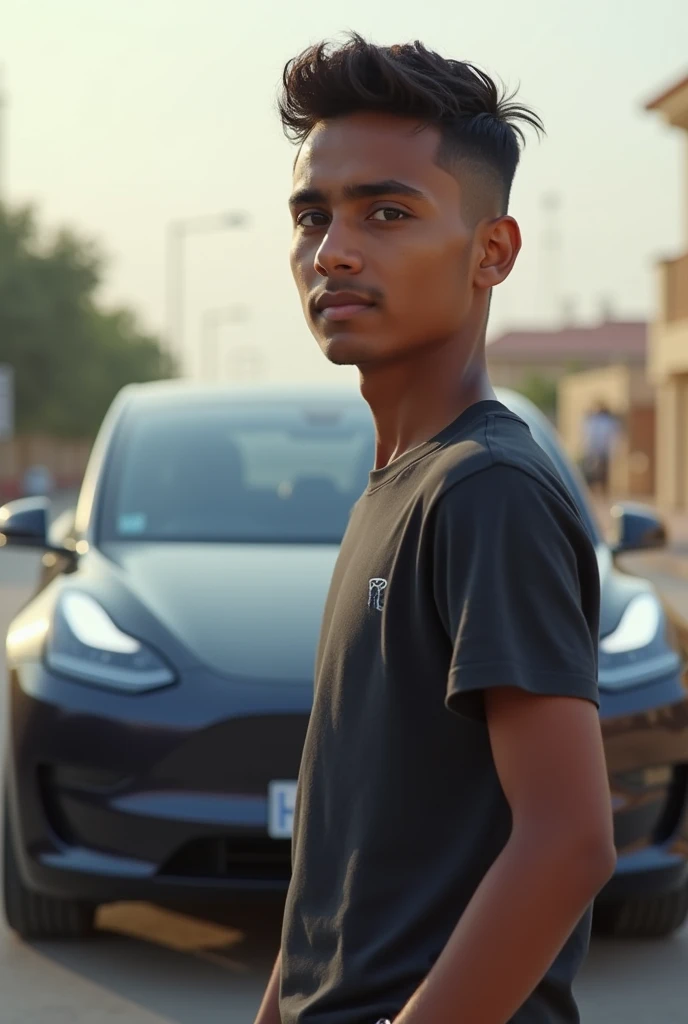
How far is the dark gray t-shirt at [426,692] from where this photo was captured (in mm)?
1479

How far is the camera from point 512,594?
1.47 meters

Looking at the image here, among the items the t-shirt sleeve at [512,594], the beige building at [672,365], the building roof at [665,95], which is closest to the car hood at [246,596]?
the t-shirt sleeve at [512,594]

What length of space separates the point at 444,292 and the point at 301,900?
0.60 metres

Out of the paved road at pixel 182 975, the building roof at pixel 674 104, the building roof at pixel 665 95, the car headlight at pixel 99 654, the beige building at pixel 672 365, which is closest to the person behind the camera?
the paved road at pixel 182 975

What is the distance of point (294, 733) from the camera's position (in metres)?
4.55

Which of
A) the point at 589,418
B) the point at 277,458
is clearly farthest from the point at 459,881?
the point at 589,418

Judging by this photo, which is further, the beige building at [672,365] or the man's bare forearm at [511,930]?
the beige building at [672,365]

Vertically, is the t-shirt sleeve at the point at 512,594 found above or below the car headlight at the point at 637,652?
above

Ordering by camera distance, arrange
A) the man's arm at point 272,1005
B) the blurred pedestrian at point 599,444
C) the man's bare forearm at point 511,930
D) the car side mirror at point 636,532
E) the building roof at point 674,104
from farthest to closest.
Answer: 1. the blurred pedestrian at point 599,444
2. the building roof at point 674,104
3. the car side mirror at point 636,532
4. the man's arm at point 272,1005
5. the man's bare forearm at point 511,930

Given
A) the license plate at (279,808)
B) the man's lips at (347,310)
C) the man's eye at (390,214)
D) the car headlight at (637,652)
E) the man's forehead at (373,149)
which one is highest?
the man's forehead at (373,149)

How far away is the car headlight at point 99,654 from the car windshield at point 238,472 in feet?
2.49

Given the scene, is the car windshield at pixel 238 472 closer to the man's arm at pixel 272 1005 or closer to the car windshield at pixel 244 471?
the car windshield at pixel 244 471

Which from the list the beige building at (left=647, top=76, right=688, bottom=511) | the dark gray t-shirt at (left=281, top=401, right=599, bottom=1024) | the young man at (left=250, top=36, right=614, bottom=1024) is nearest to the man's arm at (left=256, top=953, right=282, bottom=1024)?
the young man at (left=250, top=36, right=614, bottom=1024)

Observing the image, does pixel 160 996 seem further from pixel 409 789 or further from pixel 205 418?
pixel 409 789
